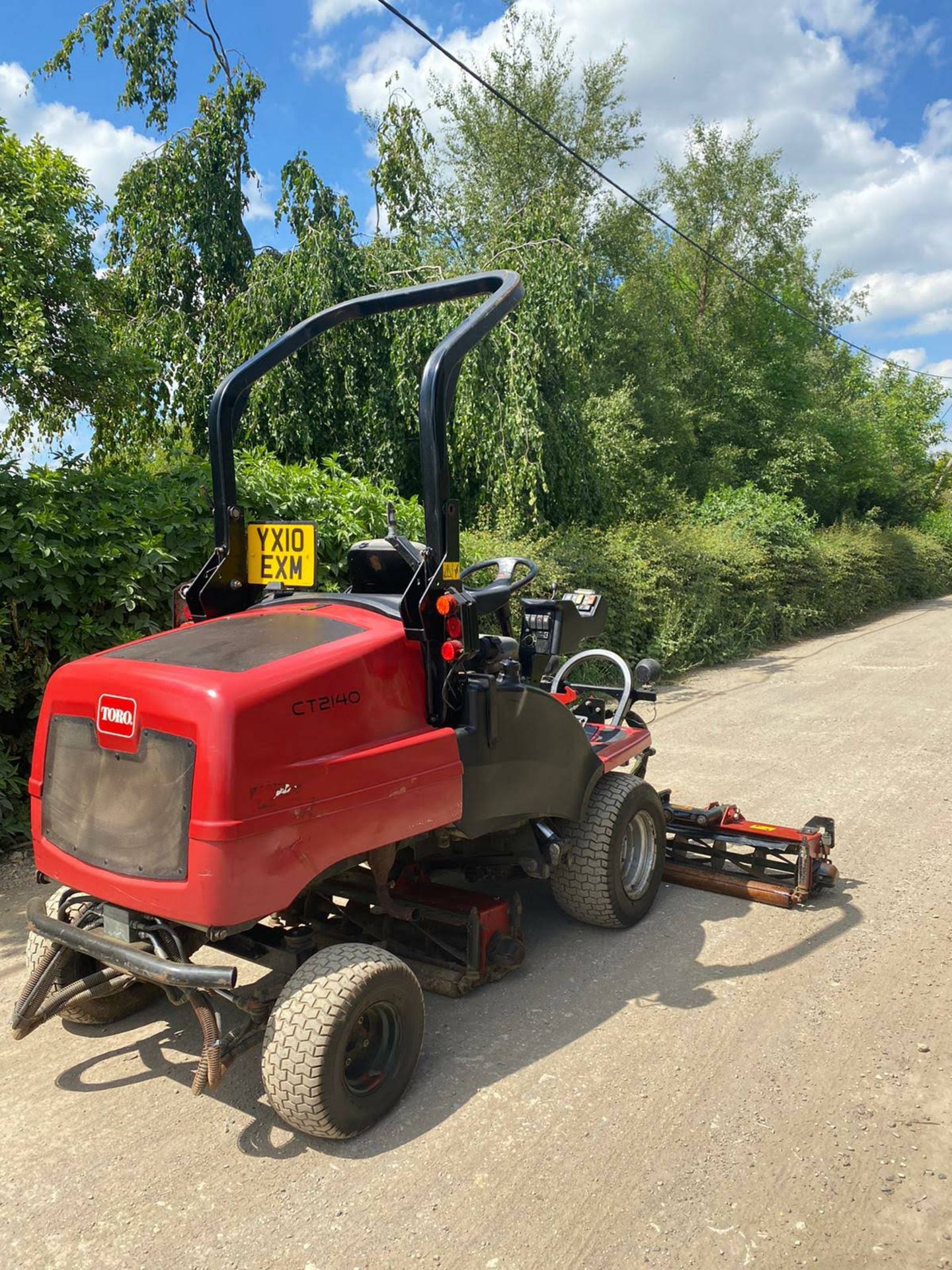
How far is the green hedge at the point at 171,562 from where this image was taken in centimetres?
512

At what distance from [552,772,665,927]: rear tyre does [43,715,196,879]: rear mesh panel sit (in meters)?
1.82

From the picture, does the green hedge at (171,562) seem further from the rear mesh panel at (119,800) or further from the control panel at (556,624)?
the rear mesh panel at (119,800)

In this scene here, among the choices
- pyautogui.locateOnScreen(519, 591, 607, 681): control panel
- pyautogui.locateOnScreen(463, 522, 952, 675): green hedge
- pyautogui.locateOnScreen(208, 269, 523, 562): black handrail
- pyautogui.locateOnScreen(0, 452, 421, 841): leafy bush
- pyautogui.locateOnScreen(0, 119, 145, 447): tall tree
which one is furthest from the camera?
pyautogui.locateOnScreen(463, 522, 952, 675): green hedge

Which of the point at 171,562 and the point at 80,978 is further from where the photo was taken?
the point at 171,562

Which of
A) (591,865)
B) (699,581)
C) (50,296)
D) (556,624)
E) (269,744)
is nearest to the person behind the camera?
Answer: (269,744)

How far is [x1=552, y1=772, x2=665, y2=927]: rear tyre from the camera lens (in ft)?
13.4

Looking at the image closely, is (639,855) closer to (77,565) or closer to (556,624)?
(556,624)

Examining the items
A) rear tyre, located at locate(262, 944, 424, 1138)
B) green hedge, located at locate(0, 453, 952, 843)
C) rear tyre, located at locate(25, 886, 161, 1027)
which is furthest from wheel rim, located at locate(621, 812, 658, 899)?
rear tyre, located at locate(25, 886, 161, 1027)

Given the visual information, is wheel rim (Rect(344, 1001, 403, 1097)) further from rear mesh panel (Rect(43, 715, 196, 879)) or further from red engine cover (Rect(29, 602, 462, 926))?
rear mesh panel (Rect(43, 715, 196, 879))

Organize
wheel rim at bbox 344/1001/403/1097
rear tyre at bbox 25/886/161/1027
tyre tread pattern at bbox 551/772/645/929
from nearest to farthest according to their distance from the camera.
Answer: wheel rim at bbox 344/1001/403/1097 → rear tyre at bbox 25/886/161/1027 → tyre tread pattern at bbox 551/772/645/929

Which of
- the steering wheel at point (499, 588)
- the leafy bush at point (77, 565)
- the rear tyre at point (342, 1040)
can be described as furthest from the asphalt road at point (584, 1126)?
the steering wheel at point (499, 588)

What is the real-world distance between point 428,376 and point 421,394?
0.19 feet

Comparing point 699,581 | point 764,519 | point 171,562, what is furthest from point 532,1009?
point 764,519

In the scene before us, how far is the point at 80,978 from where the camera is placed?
337cm
